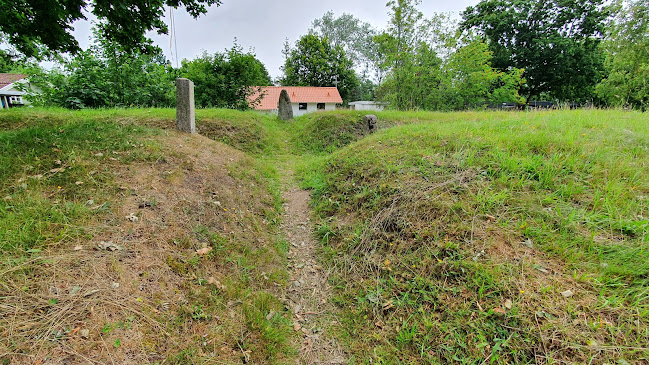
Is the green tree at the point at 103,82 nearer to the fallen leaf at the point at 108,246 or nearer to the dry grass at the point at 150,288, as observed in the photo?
the dry grass at the point at 150,288

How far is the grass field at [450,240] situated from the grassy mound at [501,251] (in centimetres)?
1

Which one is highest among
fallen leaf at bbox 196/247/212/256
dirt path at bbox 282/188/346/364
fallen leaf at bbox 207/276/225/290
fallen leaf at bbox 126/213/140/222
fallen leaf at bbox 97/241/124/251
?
fallen leaf at bbox 126/213/140/222

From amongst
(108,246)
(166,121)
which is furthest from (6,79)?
(108,246)

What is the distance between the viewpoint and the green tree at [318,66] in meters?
30.2

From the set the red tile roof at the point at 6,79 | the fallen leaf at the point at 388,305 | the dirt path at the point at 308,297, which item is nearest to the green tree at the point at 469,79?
the dirt path at the point at 308,297

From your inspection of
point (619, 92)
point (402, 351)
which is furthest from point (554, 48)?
point (402, 351)

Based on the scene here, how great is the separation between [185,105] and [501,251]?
728cm

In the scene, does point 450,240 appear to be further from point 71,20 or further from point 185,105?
point 71,20

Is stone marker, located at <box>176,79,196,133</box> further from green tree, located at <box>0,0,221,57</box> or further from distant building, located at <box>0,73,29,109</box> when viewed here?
distant building, located at <box>0,73,29,109</box>

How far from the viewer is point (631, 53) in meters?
14.9

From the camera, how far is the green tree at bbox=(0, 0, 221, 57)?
4.49m

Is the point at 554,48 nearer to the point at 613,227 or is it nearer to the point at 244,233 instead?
the point at 613,227

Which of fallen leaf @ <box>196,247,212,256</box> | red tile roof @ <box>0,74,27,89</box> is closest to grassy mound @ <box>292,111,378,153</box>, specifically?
fallen leaf @ <box>196,247,212,256</box>

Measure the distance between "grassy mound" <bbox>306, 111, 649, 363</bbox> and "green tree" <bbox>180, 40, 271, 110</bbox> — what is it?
11.3 metres
